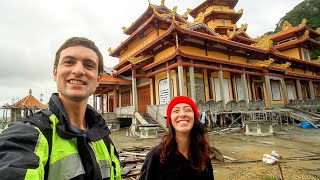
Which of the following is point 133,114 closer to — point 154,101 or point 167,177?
point 154,101

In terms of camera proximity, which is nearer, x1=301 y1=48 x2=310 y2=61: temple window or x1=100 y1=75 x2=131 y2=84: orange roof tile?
x1=100 y1=75 x2=131 y2=84: orange roof tile

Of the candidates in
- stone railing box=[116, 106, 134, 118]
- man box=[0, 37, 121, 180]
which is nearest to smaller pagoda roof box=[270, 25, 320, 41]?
stone railing box=[116, 106, 134, 118]

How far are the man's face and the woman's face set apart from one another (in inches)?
47.2

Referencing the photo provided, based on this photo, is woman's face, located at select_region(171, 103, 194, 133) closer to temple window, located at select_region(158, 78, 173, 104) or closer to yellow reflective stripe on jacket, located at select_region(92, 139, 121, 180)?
yellow reflective stripe on jacket, located at select_region(92, 139, 121, 180)

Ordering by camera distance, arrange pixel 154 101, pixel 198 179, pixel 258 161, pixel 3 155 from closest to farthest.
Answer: pixel 3 155 → pixel 198 179 → pixel 258 161 → pixel 154 101

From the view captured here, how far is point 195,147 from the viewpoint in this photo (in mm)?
2520

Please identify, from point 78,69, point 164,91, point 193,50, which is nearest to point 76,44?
point 78,69

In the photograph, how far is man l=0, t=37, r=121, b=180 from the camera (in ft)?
3.24

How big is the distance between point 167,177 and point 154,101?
47.1 ft

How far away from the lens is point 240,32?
805 inches

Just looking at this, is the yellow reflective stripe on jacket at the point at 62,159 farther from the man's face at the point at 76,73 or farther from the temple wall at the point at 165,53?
the temple wall at the point at 165,53

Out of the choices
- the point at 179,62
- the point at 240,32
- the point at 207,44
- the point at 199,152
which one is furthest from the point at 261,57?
the point at 199,152

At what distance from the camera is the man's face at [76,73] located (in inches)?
59.7

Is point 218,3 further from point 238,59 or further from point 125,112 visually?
point 125,112
